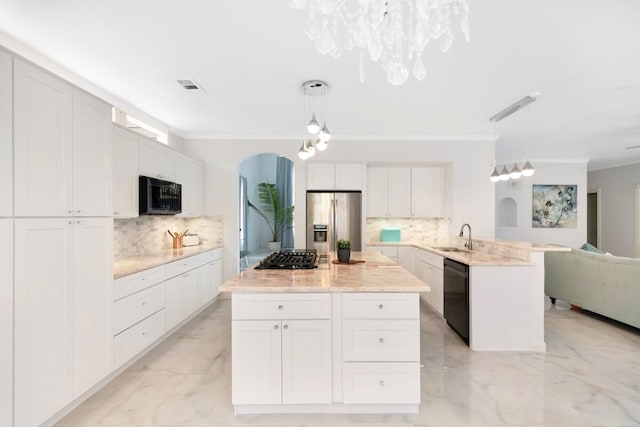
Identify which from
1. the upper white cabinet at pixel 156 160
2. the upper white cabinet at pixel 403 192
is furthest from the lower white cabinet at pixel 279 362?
the upper white cabinet at pixel 403 192

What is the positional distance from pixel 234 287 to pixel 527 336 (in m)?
2.99

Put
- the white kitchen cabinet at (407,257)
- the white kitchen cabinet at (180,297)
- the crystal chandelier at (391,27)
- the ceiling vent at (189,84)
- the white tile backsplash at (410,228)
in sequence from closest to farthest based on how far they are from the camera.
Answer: the crystal chandelier at (391,27) → the ceiling vent at (189,84) → the white kitchen cabinet at (180,297) → the white kitchen cabinet at (407,257) → the white tile backsplash at (410,228)

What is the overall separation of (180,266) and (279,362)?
6.94ft

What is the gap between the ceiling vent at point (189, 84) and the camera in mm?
2979

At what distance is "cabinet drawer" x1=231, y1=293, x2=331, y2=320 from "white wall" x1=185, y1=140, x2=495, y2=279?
2.88 m

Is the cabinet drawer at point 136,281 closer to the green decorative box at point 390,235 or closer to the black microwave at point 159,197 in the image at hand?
the black microwave at point 159,197

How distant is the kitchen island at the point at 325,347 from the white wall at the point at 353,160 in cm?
289

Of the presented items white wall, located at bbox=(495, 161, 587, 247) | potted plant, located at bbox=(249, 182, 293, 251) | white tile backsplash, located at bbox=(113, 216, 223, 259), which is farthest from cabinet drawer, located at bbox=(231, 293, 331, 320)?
white wall, located at bbox=(495, 161, 587, 247)

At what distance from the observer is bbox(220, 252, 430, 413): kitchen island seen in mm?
2035

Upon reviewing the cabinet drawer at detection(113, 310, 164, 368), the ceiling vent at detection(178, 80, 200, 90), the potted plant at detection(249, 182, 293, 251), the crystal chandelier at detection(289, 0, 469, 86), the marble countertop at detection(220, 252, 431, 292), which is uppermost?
the ceiling vent at detection(178, 80, 200, 90)

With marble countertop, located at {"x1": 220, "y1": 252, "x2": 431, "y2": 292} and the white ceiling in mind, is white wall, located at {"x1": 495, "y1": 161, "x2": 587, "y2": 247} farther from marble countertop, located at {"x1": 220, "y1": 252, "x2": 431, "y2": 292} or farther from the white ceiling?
marble countertop, located at {"x1": 220, "y1": 252, "x2": 431, "y2": 292}

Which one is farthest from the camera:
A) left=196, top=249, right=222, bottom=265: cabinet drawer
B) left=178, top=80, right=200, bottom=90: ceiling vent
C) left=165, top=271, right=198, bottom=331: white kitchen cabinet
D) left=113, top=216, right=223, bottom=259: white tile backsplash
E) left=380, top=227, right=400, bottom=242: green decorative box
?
left=380, top=227, right=400, bottom=242: green decorative box

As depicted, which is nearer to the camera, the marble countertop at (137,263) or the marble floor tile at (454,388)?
the marble floor tile at (454,388)

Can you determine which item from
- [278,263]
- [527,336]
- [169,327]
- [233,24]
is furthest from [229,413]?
[527,336]
